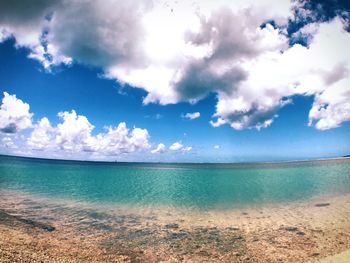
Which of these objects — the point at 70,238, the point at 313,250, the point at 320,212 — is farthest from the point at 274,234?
the point at 70,238

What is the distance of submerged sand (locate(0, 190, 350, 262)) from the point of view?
50.4ft

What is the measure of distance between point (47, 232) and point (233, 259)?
1562 centimetres

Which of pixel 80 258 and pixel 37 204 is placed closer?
pixel 80 258

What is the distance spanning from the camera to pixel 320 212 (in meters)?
26.2

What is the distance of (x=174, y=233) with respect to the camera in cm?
2062

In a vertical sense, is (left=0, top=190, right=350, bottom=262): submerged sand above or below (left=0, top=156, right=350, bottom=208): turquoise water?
above

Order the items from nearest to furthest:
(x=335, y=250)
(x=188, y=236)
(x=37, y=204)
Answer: (x=335, y=250)
(x=188, y=236)
(x=37, y=204)

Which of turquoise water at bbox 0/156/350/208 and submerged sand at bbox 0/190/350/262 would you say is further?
turquoise water at bbox 0/156/350/208

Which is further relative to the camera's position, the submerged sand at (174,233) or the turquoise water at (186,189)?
the turquoise water at (186,189)

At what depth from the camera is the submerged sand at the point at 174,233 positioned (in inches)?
605

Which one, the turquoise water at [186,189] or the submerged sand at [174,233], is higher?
the submerged sand at [174,233]

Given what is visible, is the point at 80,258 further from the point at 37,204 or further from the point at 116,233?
the point at 37,204

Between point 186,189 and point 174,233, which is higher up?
point 174,233

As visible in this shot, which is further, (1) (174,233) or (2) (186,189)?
(2) (186,189)
